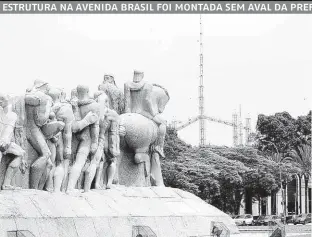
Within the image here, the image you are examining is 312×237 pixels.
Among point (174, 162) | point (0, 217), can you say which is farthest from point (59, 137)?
point (174, 162)

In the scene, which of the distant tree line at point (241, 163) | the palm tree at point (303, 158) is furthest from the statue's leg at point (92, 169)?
the palm tree at point (303, 158)

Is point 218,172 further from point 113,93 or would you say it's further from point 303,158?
point 113,93

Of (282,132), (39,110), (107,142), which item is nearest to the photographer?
(39,110)

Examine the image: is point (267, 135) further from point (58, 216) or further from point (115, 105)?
point (58, 216)

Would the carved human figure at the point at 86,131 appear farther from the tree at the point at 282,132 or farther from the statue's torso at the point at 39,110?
the tree at the point at 282,132

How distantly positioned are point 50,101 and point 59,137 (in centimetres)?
109

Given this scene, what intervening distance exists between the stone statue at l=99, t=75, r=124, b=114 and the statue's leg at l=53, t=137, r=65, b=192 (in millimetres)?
3410

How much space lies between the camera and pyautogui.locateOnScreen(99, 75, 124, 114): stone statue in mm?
18953

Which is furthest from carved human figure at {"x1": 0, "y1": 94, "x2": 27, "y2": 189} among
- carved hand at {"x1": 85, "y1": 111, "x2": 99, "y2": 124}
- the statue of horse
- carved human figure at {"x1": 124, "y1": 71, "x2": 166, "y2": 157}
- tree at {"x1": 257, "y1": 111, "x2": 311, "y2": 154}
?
tree at {"x1": 257, "y1": 111, "x2": 311, "y2": 154}

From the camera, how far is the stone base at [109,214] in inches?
512

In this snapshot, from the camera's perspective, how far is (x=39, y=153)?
48.9 ft

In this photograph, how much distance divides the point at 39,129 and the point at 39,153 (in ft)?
1.61

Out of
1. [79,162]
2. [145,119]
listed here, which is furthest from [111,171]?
[145,119]

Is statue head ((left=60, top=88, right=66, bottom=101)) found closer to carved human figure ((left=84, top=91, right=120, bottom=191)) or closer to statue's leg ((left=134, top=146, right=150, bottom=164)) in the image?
carved human figure ((left=84, top=91, right=120, bottom=191))
